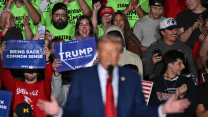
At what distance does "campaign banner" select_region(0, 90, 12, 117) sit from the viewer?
13.0 feet

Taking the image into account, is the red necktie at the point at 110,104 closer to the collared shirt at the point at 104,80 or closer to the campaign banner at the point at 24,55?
the collared shirt at the point at 104,80

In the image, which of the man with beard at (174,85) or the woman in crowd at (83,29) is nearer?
the man with beard at (174,85)

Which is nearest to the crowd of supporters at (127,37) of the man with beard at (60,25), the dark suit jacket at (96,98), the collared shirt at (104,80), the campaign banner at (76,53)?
the man with beard at (60,25)

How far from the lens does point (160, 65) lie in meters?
4.89

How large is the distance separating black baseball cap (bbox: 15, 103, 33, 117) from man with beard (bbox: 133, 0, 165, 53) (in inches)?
97.0

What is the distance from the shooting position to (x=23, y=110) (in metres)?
3.88

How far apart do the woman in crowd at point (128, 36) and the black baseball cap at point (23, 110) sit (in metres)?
1.95

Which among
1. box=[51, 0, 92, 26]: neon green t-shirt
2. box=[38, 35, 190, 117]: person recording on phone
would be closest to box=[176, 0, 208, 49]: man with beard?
box=[51, 0, 92, 26]: neon green t-shirt

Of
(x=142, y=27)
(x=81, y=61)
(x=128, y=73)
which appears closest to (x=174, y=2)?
(x=142, y=27)

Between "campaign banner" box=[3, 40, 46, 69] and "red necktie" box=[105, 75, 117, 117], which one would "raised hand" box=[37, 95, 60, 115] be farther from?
"campaign banner" box=[3, 40, 46, 69]

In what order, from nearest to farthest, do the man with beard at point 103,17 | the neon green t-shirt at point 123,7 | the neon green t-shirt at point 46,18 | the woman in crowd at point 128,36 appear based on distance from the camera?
the woman in crowd at point 128,36
the man with beard at point 103,17
the neon green t-shirt at point 46,18
the neon green t-shirt at point 123,7

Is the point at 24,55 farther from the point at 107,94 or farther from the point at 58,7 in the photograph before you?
the point at 107,94

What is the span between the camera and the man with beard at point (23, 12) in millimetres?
5859

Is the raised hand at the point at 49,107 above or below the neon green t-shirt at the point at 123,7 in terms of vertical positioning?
below
